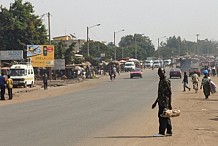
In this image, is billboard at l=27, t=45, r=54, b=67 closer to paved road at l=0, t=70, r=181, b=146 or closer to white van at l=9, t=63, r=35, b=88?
white van at l=9, t=63, r=35, b=88

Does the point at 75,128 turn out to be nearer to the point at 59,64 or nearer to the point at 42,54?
the point at 42,54

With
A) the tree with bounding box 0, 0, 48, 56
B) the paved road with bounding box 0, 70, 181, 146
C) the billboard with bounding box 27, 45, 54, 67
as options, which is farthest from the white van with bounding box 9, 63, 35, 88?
the paved road with bounding box 0, 70, 181, 146

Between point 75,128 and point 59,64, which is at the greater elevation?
point 59,64

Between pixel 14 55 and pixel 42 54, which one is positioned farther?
pixel 42 54

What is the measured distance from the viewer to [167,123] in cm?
1413

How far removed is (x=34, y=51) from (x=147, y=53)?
118813 millimetres

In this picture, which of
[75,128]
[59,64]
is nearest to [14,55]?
[59,64]

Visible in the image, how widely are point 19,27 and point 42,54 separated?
714 cm

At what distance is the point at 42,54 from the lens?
221 feet

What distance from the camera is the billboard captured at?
221 ft

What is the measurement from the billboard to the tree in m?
5.18

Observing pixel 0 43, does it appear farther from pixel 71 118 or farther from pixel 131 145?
pixel 131 145

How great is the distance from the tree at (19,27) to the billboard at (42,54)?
204 inches

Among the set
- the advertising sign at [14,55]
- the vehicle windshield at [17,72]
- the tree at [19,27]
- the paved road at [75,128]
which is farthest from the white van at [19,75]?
the paved road at [75,128]
